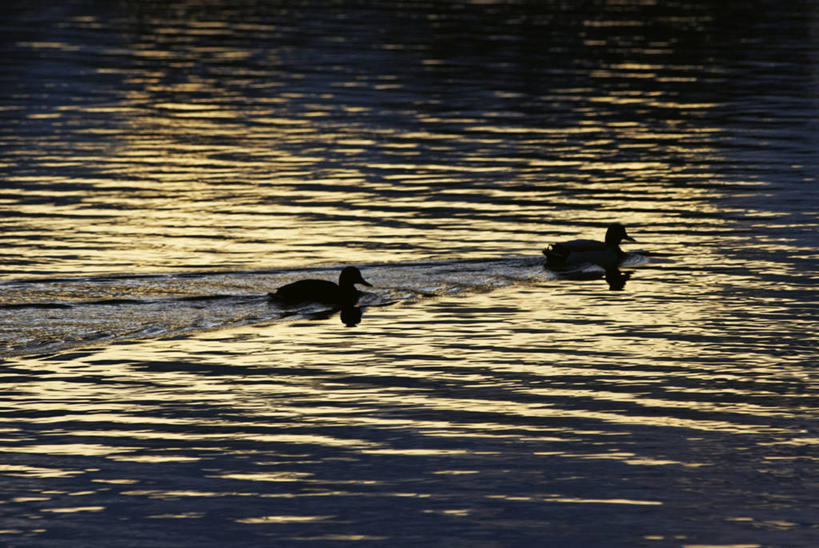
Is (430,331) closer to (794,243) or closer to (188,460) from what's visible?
(188,460)

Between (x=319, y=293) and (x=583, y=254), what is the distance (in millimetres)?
5492

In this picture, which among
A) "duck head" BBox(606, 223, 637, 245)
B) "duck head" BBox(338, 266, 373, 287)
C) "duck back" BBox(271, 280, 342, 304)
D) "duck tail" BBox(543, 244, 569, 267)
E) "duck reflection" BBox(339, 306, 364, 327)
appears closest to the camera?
"duck reflection" BBox(339, 306, 364, 327)

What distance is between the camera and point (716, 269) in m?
27.2

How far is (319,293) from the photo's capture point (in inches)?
947

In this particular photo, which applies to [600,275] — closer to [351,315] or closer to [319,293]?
[351,315]

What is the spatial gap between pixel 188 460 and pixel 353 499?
6.65ft

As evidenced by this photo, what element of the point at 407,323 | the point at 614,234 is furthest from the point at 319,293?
the point at 614,234

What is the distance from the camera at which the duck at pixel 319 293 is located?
2398 centimetres

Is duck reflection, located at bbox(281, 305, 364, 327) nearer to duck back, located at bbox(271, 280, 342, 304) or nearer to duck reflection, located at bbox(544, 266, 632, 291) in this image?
duck back, located at bbox(271, 280, 342, 304)

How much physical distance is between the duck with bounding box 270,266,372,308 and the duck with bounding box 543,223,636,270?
13.6 ft

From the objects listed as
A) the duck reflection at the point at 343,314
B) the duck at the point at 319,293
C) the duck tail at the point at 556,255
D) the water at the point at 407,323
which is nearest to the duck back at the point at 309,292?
the duck at the point at 319,293

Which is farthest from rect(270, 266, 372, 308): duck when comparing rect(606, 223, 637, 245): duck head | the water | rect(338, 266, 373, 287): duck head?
rect(606, 223, 637, 245): duck head

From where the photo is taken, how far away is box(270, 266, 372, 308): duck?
2398 centimetres

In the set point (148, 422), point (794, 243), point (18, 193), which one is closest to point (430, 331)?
point (148, 422)
